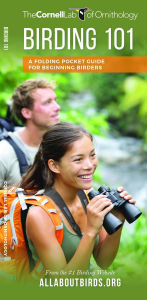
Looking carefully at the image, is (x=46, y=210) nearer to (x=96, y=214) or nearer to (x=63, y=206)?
(x=63, y=206)

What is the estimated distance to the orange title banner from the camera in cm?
307

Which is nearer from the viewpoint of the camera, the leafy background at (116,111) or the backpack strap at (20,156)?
the backpack strap at (20,156)

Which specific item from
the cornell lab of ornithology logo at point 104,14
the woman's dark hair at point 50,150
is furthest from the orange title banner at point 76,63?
the woman's dark hair at point 50,150

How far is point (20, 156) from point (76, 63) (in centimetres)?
91

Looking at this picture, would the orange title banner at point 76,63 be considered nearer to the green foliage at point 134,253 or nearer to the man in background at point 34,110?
the man in background at point 34,110

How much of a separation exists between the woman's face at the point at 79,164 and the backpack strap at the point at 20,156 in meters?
0.90

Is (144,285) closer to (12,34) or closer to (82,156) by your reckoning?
(82,156)

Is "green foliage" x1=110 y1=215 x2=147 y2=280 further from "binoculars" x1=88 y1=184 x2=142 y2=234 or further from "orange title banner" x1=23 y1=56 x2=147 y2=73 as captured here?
"orange title banner" x1=23 y1=56 x2=147 y2=73

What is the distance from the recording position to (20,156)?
126 inches

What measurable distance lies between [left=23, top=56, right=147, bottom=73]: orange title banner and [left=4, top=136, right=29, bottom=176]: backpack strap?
63 cm

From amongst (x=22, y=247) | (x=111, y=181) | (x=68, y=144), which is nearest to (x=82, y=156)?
(x=68, y=144)

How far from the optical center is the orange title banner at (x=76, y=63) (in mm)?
3072

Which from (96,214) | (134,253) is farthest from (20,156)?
(134,253)

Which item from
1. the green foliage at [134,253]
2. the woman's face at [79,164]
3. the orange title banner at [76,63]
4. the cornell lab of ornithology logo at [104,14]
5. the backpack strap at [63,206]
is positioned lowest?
the green foliage at [134,253]
